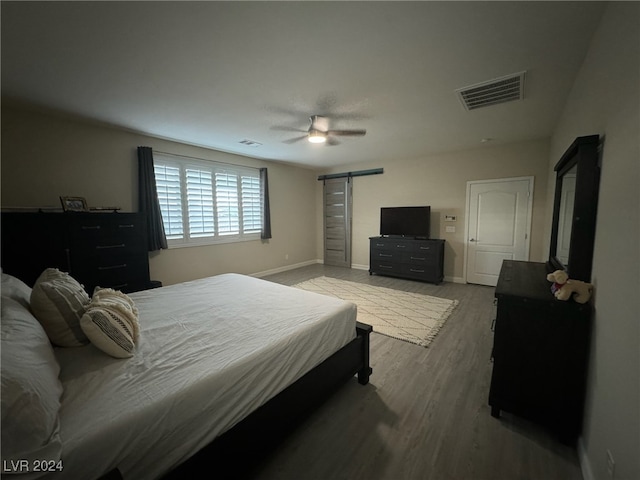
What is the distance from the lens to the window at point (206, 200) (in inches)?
164

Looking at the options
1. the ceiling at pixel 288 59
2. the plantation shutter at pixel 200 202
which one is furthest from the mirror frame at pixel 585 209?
the plantation shutter at pixel 200 202

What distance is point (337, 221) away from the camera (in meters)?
6.65

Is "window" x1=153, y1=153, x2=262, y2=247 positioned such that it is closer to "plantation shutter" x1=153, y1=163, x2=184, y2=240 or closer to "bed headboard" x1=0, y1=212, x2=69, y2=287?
"plantation shutter" x1=153, y1=163, x2=184, y2=240

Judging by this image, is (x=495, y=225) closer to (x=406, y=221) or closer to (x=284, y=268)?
(x=406, y=221)

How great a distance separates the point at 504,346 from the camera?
5.50 feet

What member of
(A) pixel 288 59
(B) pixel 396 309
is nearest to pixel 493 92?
(A) pixel 288 59

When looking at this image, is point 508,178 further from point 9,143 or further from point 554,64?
point 9,143

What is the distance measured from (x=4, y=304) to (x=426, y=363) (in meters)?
2.92

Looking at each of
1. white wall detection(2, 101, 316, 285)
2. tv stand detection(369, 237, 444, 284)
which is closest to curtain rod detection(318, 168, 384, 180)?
Result: tv stand detection(369, 237, 444, 284)

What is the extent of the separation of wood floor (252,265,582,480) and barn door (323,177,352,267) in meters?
4.22

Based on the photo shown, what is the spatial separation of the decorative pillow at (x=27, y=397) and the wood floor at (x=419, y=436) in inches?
40.4

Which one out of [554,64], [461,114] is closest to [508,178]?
[461,114]

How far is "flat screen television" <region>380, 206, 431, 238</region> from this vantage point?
5168 mm

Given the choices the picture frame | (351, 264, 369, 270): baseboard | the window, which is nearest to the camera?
the picture frame
